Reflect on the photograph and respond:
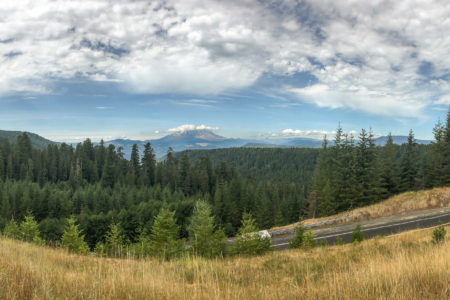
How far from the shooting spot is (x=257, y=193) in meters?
77.5

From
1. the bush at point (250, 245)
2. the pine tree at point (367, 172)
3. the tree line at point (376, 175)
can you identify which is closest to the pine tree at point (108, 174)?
the tree line at point (376, 175)

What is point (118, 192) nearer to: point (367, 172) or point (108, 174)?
point (108, 174)

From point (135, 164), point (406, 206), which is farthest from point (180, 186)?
point (406, 206)

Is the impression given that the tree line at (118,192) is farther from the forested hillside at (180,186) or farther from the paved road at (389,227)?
the paved road at (389,227)

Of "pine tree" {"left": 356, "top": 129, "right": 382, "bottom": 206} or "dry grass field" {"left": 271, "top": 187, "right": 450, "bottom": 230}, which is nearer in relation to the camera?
"dry grass field" {"left": 271, "top": 187, "right": 450, "bottom": 230}

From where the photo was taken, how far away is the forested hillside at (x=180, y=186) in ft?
151

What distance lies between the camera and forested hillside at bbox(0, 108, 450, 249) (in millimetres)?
46031

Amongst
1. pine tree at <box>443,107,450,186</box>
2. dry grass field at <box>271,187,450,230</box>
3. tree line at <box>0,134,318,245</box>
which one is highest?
pine tree at <box>443,107,450,186</box>

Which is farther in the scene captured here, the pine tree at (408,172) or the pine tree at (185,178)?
the pine tree at (185,178)

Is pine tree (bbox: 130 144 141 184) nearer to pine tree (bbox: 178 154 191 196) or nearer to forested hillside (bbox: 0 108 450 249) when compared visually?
forested hillside (bbox: 0 108 450 249)

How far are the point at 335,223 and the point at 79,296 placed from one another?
28.9m

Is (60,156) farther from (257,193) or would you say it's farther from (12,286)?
(12,286)

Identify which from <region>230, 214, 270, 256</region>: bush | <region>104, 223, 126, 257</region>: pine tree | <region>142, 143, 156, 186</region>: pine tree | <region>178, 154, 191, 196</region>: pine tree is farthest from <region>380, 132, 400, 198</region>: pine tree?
<region>142, 143, 156, 186</region>: pine tree

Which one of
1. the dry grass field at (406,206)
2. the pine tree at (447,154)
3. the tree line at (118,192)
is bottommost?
the tree line at (118,192)
